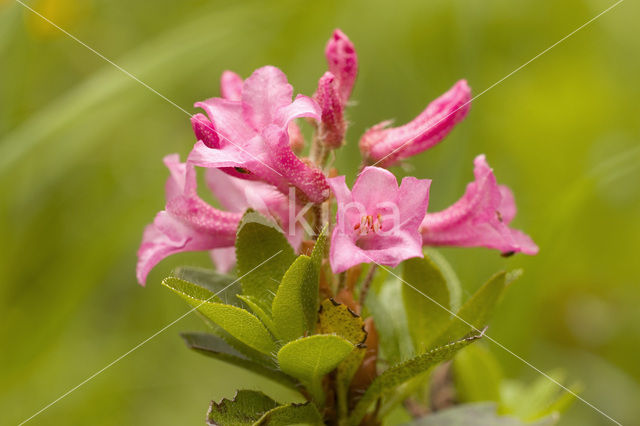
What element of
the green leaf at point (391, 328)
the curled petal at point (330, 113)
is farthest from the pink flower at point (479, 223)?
the curled petal at point (330, 113)

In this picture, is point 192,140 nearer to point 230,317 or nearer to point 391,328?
point 391,328

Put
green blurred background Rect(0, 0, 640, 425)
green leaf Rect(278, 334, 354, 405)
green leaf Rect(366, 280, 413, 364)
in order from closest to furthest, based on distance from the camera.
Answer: green leaf Rect(278, 334, 354, 405) < green leaf Rect(366, 280, 413, 364) < green blurred background Rect(0, 0, 640, 425)

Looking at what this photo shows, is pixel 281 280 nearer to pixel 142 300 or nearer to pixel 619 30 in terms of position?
pixel 142 300

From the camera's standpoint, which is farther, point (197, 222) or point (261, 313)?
point (197, 222)

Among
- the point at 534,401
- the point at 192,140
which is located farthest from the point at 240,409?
the point at 192,140

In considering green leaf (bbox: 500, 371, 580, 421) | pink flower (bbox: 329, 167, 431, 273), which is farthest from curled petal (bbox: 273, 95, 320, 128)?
green leaf (bbox: 500, 371, 580, 421)

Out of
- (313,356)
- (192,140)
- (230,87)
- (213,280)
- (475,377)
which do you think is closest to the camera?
(313,356)

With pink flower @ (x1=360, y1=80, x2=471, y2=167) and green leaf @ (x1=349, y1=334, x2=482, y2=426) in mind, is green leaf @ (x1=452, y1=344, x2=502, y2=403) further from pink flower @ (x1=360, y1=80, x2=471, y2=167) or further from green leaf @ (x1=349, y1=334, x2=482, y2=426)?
pink flower @ (x1=360, y1=80, x2=471, y2=167)
